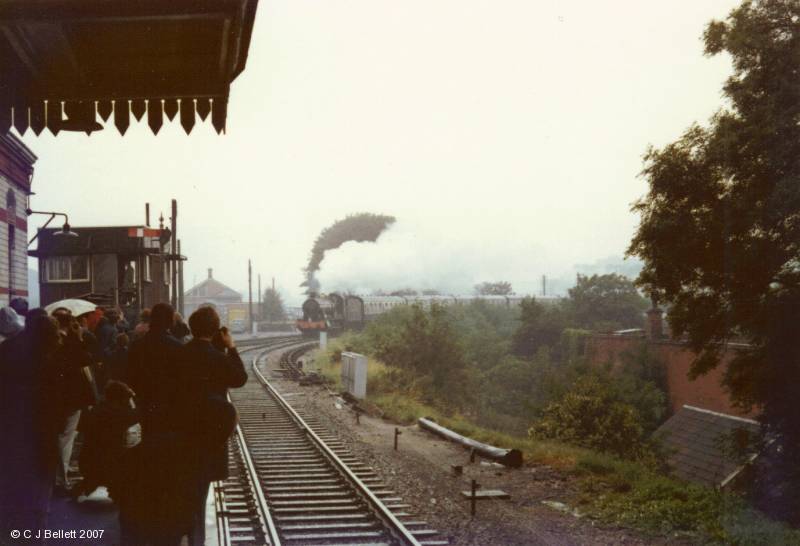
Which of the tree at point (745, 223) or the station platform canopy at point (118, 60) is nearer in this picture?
the station platform canopy at point (118, 60)

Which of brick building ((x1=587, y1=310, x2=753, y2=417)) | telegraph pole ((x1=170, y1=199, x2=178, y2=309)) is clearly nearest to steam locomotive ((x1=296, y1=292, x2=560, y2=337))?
brick building ((x1=587, y1=310, x2=753, y2=417))

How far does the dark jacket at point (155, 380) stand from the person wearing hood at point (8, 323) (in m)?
1.22

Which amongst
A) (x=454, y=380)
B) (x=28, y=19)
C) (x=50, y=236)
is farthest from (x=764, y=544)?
(x=454, y=380)

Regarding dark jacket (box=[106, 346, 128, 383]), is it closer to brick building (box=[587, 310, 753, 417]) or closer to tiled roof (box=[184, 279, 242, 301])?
brick building (box=[587, 310, 753, 417])

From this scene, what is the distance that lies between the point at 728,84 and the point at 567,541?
10075 mm

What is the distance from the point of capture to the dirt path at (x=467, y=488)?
772 centimetres

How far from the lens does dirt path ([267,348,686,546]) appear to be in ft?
25.3

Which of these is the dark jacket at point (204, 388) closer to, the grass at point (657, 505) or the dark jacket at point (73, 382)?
the dark jacket at point (73, 382)

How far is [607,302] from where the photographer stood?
5506cm

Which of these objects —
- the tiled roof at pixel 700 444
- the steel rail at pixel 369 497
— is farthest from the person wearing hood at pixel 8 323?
the tiled roof at pixel 700 444

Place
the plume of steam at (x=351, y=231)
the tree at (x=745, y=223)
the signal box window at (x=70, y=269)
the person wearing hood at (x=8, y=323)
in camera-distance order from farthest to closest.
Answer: the plume of steam at (x=351, y=231), the signal box window at (x=70, y=269), the tree at (x=745, y=223), the person wearing hood at (x=8, y=323)

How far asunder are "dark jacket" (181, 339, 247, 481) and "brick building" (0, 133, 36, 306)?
12.2m

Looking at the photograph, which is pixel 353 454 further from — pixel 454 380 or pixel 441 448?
pixel 454 380

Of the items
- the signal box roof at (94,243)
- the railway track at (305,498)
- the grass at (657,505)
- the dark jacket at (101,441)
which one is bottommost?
the grass at (657,505)
